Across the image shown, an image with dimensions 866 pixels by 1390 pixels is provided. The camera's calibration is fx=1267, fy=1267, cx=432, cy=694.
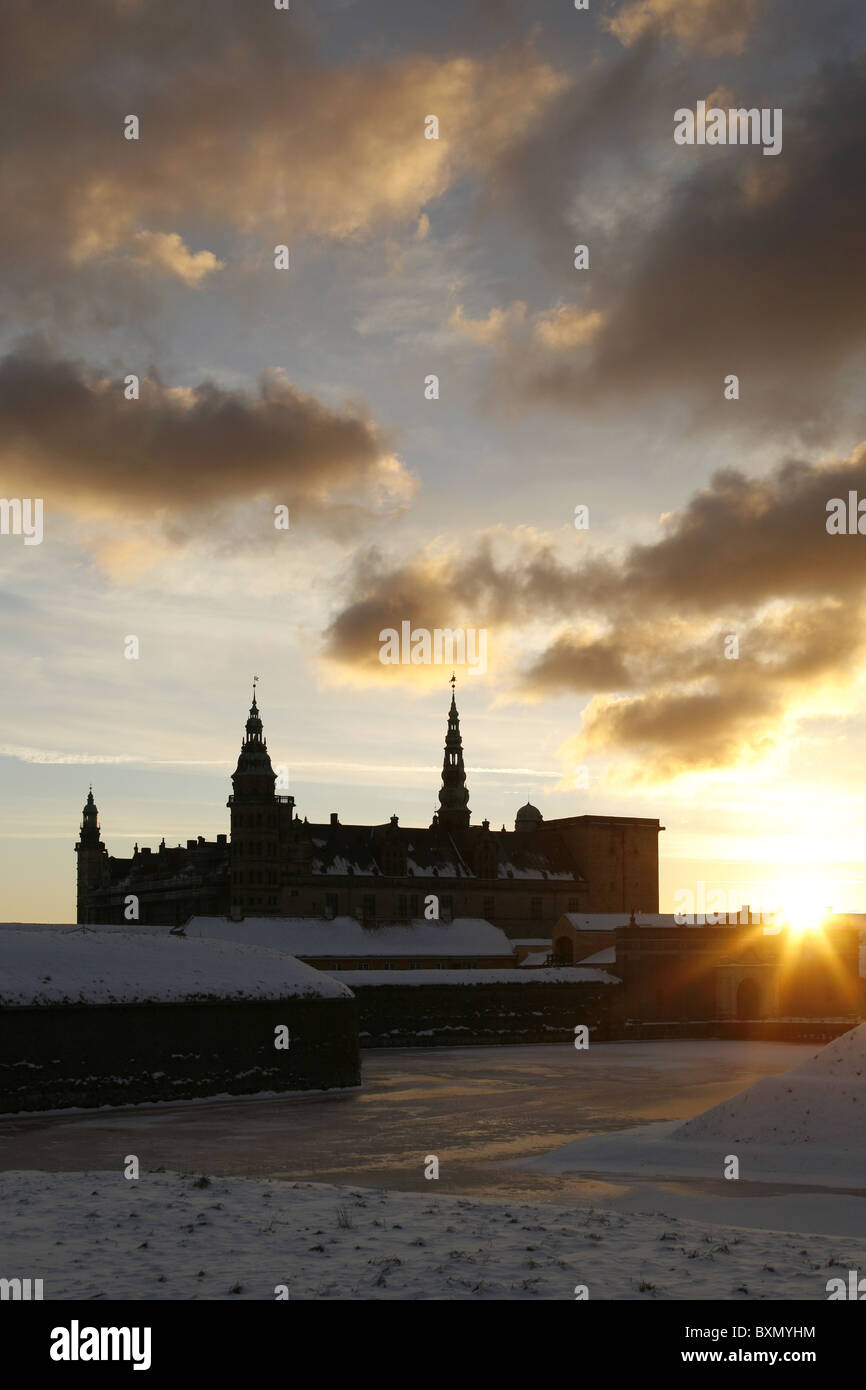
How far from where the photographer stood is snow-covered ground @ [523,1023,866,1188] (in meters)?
23.5

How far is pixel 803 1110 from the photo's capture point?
26.0 metres

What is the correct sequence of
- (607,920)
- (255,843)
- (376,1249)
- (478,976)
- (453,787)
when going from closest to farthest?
(376,1249), (478,976), (607,920), (255,843), (453,787)

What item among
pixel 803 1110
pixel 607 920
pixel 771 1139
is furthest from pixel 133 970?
pixel 607 920

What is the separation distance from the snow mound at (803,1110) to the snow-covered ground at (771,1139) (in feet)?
0.07

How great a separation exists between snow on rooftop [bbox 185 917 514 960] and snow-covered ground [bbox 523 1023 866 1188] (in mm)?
49551

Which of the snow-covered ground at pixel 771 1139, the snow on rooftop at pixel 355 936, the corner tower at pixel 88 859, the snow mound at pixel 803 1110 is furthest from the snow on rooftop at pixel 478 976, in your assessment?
the corner tower at pixel 88 859

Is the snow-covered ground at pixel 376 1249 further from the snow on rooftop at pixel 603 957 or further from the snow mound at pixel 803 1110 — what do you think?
the snow on rooftop at pixel 603 957

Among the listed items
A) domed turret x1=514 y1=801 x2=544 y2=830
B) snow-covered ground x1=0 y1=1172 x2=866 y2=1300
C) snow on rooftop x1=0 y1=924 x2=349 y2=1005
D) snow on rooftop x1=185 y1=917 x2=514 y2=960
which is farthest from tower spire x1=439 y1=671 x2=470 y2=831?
snow-covered ground x1=0 y1=1172 x2=866 y2=1300

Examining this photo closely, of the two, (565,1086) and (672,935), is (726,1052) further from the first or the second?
(672,935)

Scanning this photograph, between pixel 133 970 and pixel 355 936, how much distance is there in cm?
4190

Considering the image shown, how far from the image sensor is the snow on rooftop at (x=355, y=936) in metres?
76.6

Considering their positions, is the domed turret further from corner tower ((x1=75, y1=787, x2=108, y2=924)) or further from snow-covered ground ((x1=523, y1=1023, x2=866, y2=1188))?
snow-covered ground ((x1=523, y1=1023, x2=866, y2=1188))

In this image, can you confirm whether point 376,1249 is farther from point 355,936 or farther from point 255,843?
point 255,843
